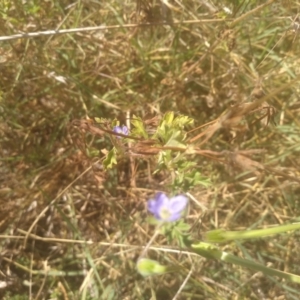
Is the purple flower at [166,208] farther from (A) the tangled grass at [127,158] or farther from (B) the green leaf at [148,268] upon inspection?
(A) the tangled grass at [127,158]

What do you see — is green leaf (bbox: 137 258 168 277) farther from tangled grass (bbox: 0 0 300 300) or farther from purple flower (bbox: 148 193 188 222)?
tangled grass (bbox: 0 0 300 300)

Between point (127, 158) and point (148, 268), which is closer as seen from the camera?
point (148, 268)

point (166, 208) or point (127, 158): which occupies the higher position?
point (166, 208)

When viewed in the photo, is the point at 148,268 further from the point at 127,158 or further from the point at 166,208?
the point at 127,158

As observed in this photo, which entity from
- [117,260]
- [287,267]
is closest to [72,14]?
[117,260]

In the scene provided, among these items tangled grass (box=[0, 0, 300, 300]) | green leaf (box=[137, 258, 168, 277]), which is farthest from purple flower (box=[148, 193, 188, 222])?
tangled grass (box=[0, 0, 300, 300])

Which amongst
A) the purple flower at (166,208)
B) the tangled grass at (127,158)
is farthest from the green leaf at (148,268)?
the tangled grass at (127,158)

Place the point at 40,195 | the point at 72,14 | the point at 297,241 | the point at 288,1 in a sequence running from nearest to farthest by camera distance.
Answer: the point at 288,1
the point at 297,241
the point at 40,195
the point at 72,14

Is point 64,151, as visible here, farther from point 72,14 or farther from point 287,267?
point 287,267

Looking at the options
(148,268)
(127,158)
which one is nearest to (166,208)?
(148,268)
